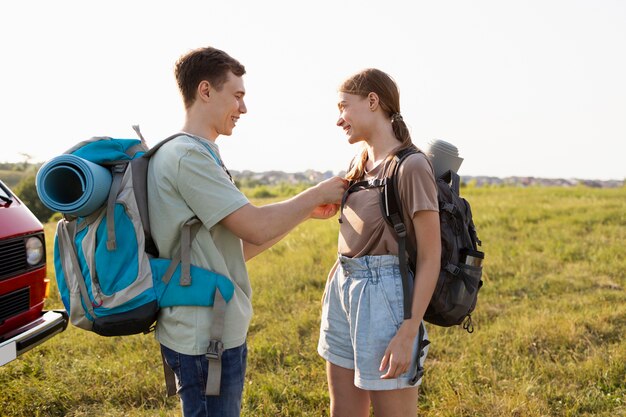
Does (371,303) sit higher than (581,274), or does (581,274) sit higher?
(371,303)

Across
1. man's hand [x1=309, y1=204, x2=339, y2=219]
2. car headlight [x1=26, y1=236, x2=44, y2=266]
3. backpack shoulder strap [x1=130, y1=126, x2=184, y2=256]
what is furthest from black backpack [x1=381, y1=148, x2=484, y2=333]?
car headlight [x1=26, y1=236, x2=44, y2=266]

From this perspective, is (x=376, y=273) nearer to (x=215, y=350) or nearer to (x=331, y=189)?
(x=331, y=189)

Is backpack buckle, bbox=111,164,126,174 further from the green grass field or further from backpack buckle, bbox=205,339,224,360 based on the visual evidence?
the green grass field

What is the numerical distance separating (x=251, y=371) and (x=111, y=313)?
271 cm

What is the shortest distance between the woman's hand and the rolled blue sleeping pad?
4.15ft

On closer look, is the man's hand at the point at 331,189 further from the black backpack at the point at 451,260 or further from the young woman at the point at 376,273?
the black backpack at the point at 451,260

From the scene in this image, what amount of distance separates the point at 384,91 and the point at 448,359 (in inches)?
121

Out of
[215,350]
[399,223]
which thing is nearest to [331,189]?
[399,223]

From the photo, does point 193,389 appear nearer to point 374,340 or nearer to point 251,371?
point 374,340

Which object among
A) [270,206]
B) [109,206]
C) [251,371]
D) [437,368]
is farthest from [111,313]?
[437,368]

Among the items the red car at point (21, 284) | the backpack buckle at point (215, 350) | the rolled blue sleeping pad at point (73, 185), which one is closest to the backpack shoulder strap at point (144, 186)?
the rolled blue sleeping pad at point (73, 185)

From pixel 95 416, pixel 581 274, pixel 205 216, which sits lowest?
pixel 95 416

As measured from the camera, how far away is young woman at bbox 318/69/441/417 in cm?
237

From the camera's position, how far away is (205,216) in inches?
87.7
